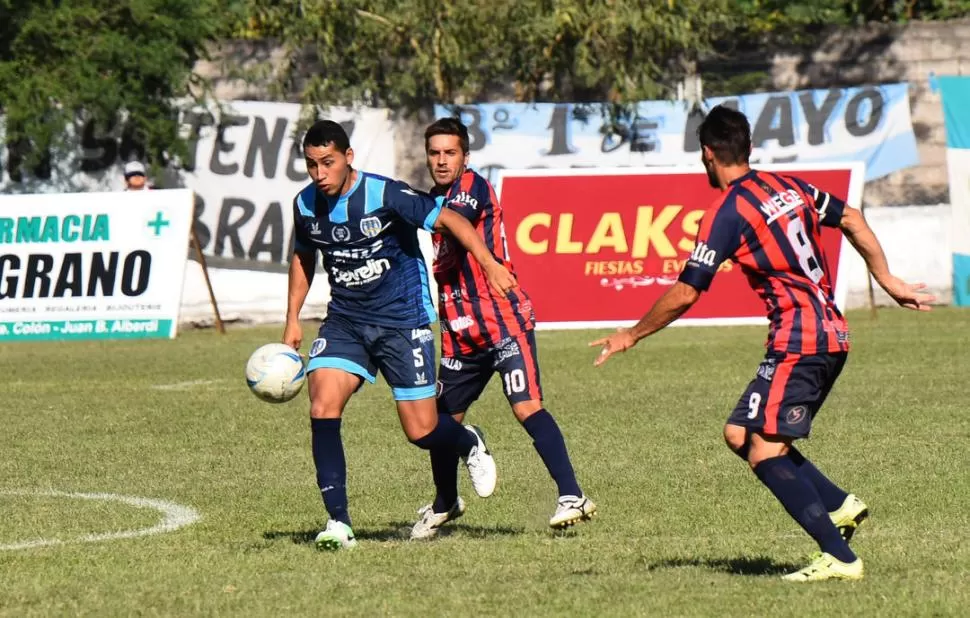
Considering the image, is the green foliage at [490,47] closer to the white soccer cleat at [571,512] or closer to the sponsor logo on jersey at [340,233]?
the sponsor logo on jersey at [340,233]

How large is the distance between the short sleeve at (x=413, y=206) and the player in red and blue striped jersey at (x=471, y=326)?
432mm

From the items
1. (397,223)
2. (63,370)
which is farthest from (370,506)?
(63,370)

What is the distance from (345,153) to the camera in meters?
7.59

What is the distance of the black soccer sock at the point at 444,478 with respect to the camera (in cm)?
803

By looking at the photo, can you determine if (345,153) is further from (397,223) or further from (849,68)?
(849,68)

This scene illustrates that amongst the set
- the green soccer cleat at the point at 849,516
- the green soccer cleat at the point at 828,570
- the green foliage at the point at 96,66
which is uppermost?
the green foliage at the point at 96,66

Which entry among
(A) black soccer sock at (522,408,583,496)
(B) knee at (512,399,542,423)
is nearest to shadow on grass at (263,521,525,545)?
(A) black soccer sock at (522,408,583,496)

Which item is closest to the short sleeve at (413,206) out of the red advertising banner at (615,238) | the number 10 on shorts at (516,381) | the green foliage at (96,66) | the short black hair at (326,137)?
the short black hair at (326,137)

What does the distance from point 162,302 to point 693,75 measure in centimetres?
829

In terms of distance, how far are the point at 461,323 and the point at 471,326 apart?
2.1 inches

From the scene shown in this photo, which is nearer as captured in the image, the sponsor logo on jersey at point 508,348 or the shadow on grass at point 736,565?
the shadow on grass at point 736,565

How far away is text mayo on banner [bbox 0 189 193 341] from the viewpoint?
20203mm

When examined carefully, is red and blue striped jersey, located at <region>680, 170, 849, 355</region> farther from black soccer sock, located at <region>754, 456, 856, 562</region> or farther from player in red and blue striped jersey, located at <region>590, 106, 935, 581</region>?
black soccer sock, located at <region>754, 456, 856, 562</region>

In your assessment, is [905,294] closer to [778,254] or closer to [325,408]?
[778,254]
